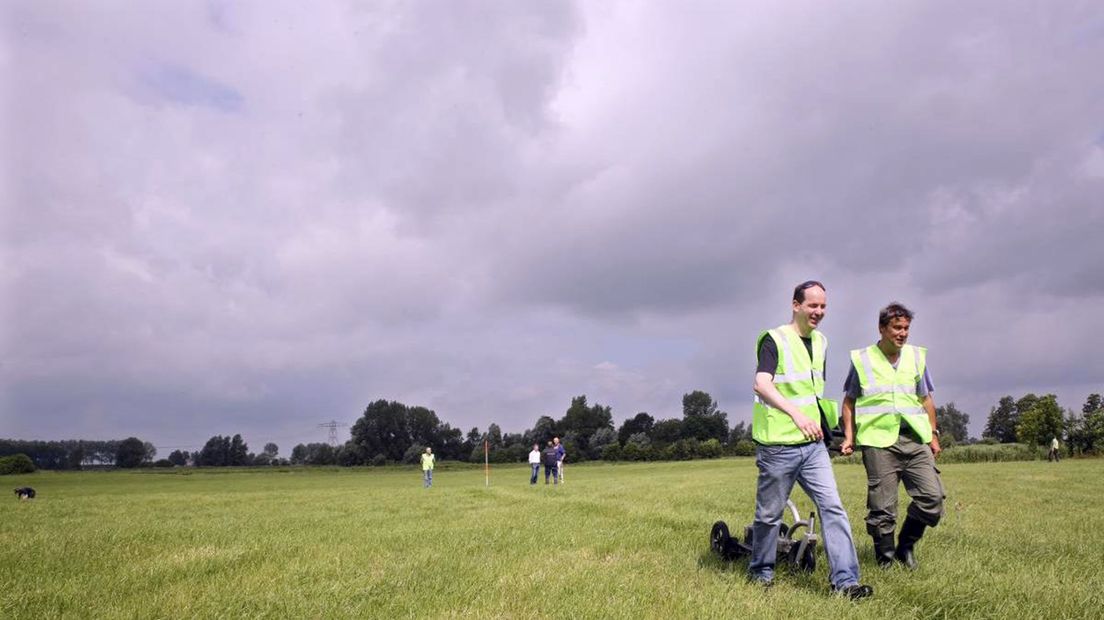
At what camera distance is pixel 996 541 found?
8117mm

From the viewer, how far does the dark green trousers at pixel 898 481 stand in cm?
666

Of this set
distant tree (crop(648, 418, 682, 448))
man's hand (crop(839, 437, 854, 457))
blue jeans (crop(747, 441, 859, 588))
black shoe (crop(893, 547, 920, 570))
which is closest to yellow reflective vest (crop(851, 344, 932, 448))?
man's hand (crop(839, 437, 854, 457))

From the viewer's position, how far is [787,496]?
5992 mm

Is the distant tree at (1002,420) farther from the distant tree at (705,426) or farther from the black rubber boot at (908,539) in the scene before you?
the black rubber boot at (908,539)

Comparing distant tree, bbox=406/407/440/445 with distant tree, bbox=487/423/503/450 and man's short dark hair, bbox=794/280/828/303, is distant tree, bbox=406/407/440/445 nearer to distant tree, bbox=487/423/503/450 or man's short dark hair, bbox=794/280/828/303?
distant tree, bbox=487/423/503/450

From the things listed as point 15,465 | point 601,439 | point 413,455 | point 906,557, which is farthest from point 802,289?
point 413,455

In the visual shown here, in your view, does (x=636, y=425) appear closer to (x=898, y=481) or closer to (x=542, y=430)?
(x=542, y=430)

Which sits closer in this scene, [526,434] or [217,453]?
[526,434]

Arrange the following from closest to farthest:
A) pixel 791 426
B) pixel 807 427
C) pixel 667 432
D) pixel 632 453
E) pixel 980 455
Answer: pixel 807 427
pixel 791 426
pixel 980 455
pixel 632 453
pixel 667 432

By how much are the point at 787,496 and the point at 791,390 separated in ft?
→ 3.08

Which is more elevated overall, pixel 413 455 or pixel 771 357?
pixel 771 357

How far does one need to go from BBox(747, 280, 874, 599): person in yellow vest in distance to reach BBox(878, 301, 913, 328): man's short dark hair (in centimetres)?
129

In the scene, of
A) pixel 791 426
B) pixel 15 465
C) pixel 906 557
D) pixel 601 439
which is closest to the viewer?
pixel 791 426

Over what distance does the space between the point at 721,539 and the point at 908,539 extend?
5.90ft
